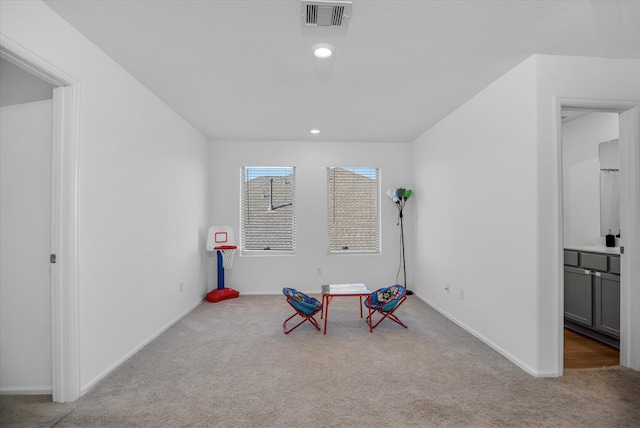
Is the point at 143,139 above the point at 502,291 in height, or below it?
above

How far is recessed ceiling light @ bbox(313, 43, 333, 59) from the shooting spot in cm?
245

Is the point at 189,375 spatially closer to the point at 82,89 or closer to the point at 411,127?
the point at 82,89

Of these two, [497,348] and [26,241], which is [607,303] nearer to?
[497,348]

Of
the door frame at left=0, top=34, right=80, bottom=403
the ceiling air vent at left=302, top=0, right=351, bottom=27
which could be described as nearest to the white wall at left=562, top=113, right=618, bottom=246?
the ceiling air vent at left=302, top=0, right=351, bottom=27

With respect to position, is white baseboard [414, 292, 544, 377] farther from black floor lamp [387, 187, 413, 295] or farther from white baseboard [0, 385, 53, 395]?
white baseboard [0, 385, 53, 395]

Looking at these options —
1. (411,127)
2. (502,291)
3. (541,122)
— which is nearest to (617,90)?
(541,122)

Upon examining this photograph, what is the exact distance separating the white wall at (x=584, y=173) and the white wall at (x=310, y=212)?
204 centimetres

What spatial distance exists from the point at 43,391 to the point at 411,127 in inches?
191

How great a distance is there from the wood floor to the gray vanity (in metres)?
0.13

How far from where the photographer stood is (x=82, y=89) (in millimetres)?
2385

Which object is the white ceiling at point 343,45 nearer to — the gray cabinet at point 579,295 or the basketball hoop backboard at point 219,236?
the basketball hoop backboard at point 219,236

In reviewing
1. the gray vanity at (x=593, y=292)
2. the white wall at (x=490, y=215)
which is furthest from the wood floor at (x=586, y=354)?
the white wall at (x=490, y=215)

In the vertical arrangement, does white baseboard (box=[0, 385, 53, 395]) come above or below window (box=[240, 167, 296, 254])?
below

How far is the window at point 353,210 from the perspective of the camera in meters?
5.70
